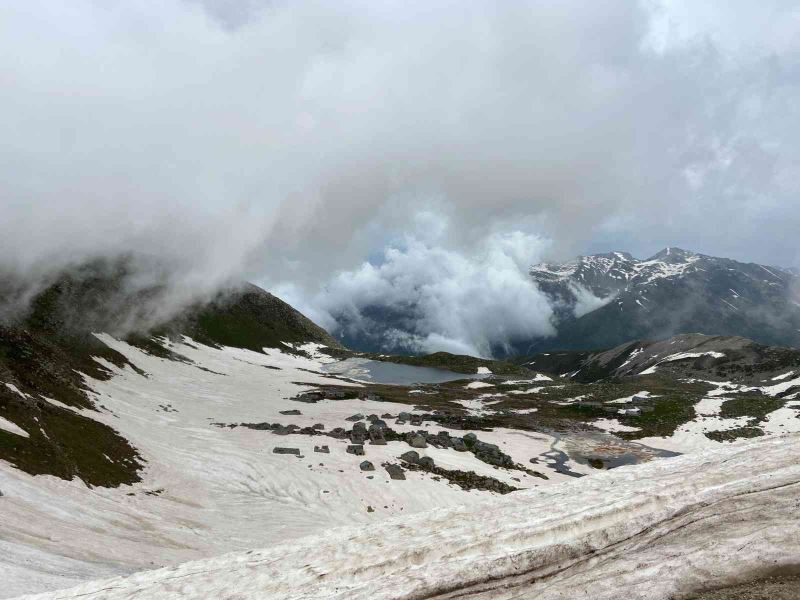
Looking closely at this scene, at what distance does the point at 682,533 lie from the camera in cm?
814

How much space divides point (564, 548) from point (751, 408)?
376 feet

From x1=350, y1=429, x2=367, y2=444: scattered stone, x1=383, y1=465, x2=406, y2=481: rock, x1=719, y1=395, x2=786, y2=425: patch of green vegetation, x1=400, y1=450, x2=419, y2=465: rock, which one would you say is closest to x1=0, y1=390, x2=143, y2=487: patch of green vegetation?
x1=383, y1=465, x2=406, y2=481: rock

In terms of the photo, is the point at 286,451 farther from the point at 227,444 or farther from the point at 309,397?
the point at 309,397

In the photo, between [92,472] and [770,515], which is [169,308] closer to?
[92,472]

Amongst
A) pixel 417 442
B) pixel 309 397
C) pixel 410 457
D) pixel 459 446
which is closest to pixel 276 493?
pixel 410 457

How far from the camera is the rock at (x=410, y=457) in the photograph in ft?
167

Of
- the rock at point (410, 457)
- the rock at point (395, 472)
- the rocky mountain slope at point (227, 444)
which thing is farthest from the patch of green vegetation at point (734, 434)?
the rock at point (395, 472)

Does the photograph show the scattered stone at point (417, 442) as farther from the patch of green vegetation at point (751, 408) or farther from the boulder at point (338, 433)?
the patch of green vegetation at point (751, 408)

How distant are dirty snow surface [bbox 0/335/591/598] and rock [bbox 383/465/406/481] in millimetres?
596

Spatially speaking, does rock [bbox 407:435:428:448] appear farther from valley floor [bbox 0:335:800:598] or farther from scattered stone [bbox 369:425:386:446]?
scattered stone [bbox 369:425:386:446]

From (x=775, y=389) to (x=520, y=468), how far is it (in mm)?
111832

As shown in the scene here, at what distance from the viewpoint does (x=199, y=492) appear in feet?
124

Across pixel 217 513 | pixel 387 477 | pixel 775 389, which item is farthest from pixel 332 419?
Result: pixel 775 389

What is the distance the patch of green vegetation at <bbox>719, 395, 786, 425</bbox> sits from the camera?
9219 cm
